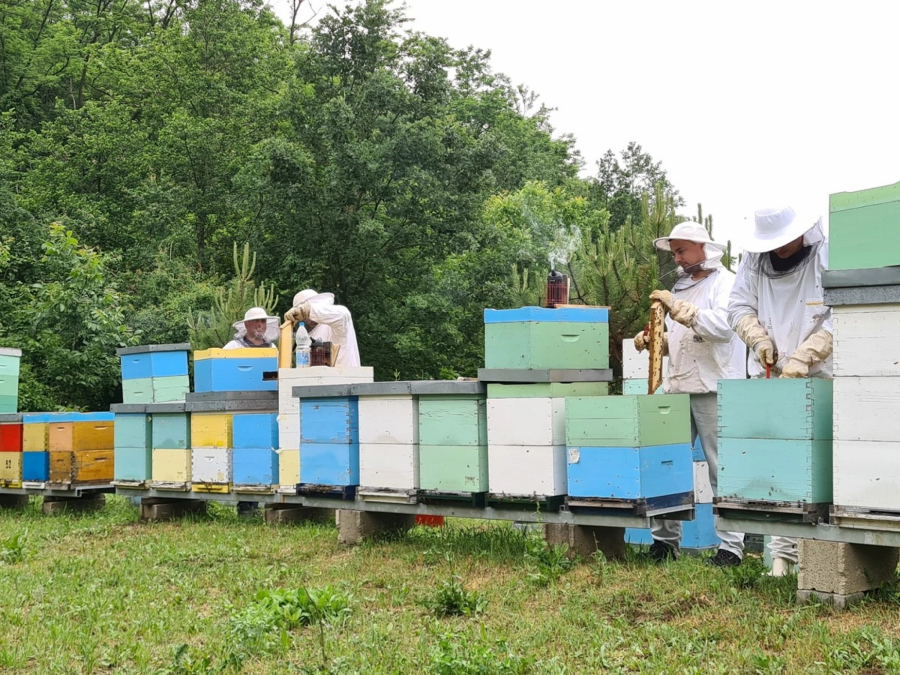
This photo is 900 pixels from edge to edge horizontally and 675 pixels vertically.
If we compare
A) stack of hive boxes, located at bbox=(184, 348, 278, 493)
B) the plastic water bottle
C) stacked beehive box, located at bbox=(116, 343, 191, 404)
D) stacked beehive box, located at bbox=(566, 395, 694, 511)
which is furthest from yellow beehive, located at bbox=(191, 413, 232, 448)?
stacked beehive box, located at bbox=(566, 395, 694, 511)

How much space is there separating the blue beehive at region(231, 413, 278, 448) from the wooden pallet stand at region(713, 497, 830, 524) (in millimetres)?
4466

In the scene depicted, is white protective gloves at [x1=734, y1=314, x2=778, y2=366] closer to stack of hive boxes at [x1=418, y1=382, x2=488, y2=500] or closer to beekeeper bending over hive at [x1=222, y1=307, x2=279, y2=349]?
stack of hive boxes at [x1=418, y1=382, x2=488, y2=500]

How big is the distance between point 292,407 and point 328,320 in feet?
3.38

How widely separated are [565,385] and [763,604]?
6.14 feet

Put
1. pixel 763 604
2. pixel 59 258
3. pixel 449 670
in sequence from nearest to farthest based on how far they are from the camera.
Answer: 1. pixel 449 670
2. pixel 763 604
3. pixel 59 258

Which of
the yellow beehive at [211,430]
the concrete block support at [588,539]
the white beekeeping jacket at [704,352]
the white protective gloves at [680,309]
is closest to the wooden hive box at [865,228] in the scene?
the white protective gloves at [680,309]

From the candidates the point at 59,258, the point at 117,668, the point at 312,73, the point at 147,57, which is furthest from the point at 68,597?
the point at 147,57

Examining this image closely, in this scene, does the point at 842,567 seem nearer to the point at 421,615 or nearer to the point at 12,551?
the point at 421,615

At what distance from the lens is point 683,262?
20.7ft

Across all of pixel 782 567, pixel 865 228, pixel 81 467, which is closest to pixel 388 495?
pixel 782 567

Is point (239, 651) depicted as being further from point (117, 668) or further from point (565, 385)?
point (565, 385)

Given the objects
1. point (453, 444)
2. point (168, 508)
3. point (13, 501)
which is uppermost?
point (453, 444)

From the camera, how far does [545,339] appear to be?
6.07m

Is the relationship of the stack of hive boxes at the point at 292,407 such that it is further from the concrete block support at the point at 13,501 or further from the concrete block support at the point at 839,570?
the concrete block support at the point at 13,501
